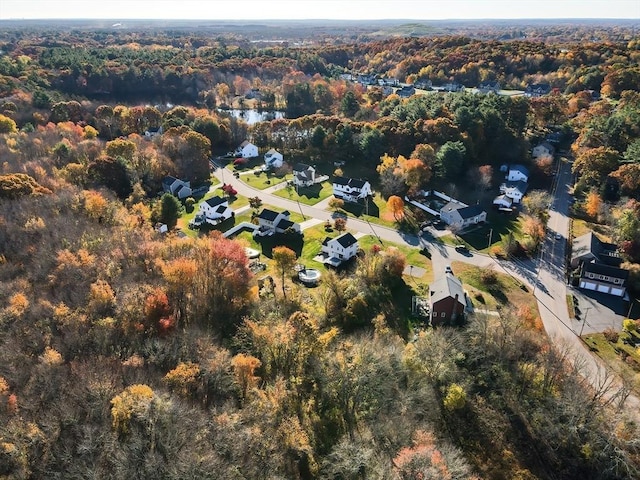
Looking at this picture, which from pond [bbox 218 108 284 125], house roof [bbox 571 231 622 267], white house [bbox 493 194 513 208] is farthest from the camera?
pond [bbox 218 108 284 125]

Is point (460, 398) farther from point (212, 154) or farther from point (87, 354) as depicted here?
point (212, 154)

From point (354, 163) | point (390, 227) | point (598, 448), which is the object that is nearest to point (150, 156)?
point (354, 163)

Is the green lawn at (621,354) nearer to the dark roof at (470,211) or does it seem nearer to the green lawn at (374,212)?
the dark roof at (470,211)

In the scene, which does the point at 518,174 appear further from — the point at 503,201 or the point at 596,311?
the point at 596,311

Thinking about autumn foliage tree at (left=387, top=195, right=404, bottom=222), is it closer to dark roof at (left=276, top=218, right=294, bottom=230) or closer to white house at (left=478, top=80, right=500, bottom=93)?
dark roof at (left=276, top=218, right=294, bottom=230)

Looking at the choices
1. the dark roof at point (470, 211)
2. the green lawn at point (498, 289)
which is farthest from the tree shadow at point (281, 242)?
the dark roof at point (470, 211)

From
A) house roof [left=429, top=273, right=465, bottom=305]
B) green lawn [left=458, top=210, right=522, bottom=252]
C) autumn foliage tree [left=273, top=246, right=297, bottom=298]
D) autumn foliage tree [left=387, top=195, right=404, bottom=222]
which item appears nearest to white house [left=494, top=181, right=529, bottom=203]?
green lawn [left=458, top=210, right=522, bottom=252]

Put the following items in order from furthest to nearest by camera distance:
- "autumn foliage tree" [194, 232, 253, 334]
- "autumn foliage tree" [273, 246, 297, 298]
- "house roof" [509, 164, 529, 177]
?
"house roof" [509, 164, 529, 177] → "autumn foliage tree" [273, 246, 297, 298] → "autumn foliage tree" [194, 232, 253, 334]
